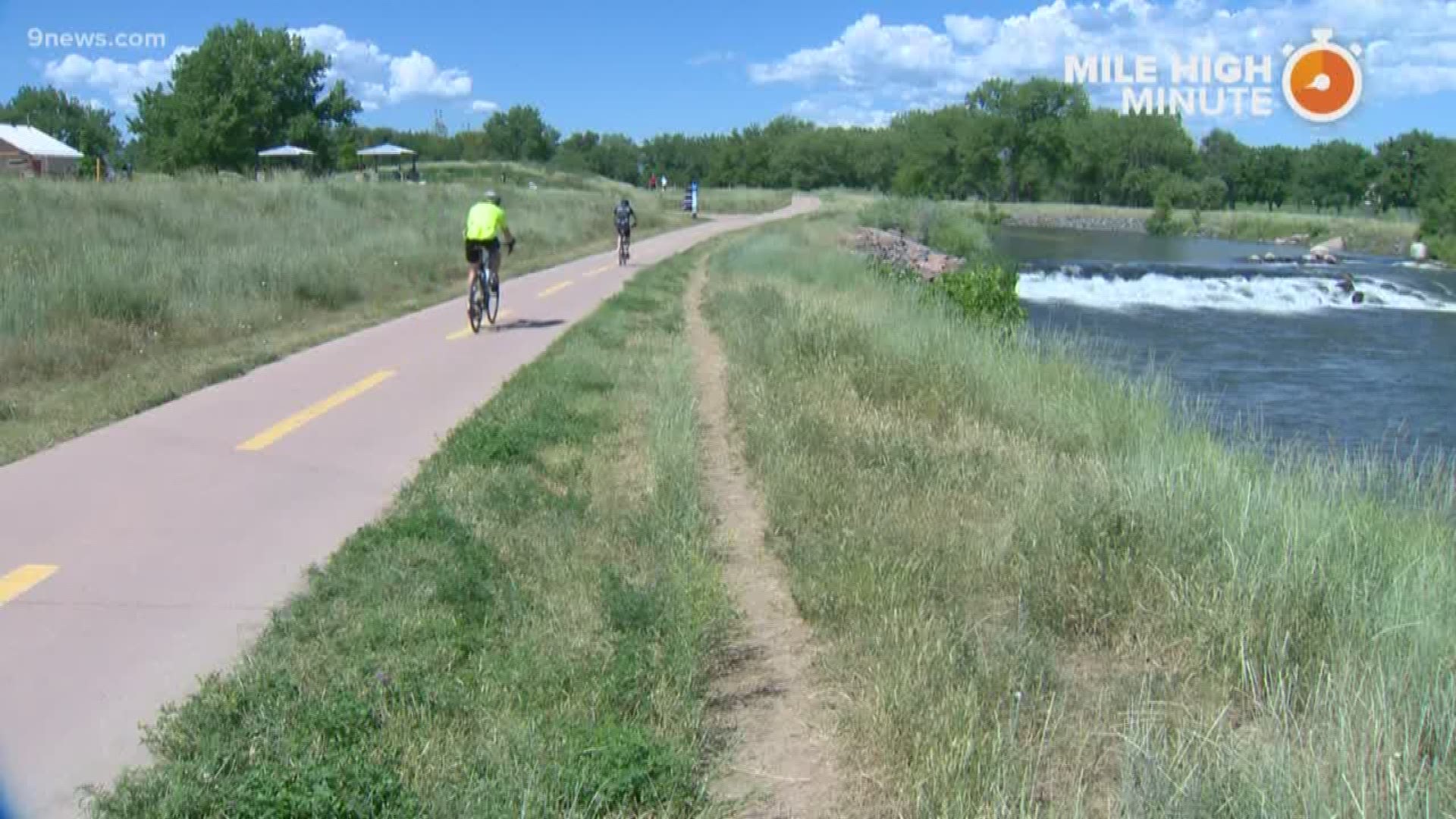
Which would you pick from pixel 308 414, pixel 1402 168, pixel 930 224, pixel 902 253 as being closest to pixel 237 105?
pixel 930 224

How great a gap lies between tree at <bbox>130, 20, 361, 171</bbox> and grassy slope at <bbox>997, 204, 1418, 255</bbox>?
58.6m

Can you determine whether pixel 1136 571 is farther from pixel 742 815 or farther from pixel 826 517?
pixel 742 815

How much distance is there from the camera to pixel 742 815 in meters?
3.76

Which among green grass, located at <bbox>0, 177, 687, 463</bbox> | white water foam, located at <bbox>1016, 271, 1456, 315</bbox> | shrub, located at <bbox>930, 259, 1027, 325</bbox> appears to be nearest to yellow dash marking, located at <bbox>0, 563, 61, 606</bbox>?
green grass, located at <bbox>0, 177, 687, 463</bbox>

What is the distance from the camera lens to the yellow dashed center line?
67.7 ft

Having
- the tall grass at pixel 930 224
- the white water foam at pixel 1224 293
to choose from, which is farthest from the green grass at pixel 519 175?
the white water foam at pixel 1224 293

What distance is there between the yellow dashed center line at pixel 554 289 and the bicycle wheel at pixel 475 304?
4.87 metres

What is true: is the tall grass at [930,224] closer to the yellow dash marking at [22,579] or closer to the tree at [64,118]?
the yellow dash marking at [22,579]

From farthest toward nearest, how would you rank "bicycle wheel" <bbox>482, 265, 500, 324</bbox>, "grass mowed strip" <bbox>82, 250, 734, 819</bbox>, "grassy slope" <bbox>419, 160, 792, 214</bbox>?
"grassy slope" <bbox>419, 160, 792, 214</bbox> < "bicycle wheel" <bbox>482, 265, 500, 324</bbox> < "grass mowed strip" <bbox>82, 250, 734, 819</bbox>

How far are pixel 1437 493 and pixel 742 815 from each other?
5.77 metres

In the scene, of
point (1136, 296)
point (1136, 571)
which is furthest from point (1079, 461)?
point (1136, 296)

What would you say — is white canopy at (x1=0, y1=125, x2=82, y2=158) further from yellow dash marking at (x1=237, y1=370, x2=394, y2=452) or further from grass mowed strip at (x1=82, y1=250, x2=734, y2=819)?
grass mowed strip at (x1=82, y1=250, x2=734, y2=819)

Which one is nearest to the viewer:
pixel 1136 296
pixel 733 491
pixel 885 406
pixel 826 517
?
pixel 826 517

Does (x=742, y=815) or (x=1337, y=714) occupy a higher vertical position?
(x=1337, y=714)
